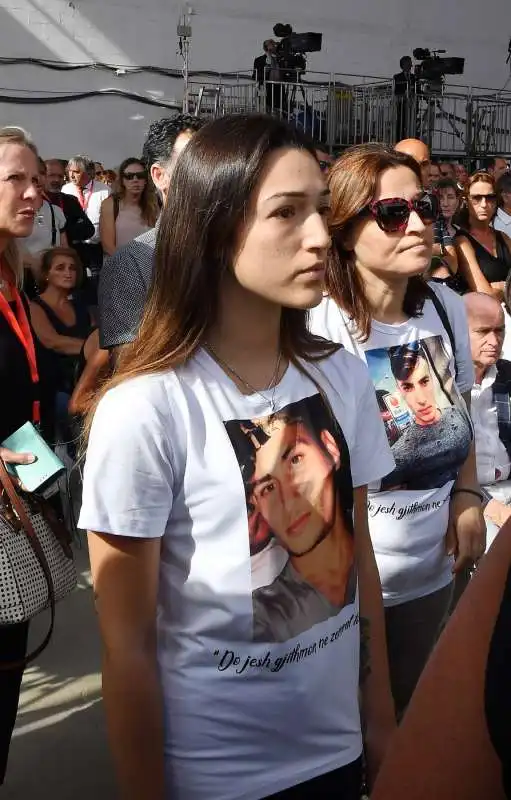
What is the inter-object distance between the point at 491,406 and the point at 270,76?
11.3 metres

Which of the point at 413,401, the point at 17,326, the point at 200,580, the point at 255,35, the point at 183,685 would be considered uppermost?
the point at 255,35

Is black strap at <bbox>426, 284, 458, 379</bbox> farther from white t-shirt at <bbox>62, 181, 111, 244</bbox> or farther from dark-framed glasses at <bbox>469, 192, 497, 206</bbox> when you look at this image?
white t-shirt at <bbox>62, 181, 111, 244</bbox>

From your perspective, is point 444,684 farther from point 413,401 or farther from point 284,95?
point 284,95

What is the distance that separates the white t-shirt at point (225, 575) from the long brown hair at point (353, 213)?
876 millimetres

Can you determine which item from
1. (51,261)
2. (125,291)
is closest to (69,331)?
(51,261)

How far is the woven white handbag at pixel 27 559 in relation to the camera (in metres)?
2.25

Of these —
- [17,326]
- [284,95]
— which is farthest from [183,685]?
[284,95]

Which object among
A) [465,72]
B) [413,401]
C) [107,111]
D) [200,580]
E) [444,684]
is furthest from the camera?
[465,72]

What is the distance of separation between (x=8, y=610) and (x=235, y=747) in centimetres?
99

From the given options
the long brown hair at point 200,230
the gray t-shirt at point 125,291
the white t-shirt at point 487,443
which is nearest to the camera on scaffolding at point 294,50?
the white t-shirt at point 487,443

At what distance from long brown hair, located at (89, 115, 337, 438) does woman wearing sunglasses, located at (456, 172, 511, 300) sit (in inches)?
166

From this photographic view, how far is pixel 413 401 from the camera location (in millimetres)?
2211

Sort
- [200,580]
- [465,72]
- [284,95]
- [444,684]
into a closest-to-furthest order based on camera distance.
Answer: [444,684] < [200,580] < [284,95] < [465,72]

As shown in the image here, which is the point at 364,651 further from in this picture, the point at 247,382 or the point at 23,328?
the point at 23,328
